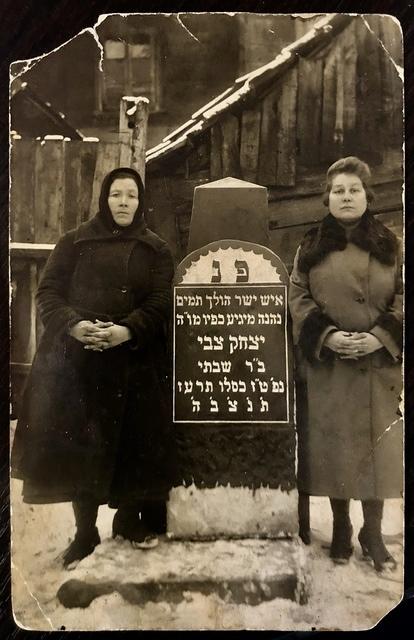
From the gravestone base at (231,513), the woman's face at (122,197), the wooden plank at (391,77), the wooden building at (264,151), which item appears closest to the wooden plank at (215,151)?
the wooden building at (264,151)

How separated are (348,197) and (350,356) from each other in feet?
1.37

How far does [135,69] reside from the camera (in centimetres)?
147

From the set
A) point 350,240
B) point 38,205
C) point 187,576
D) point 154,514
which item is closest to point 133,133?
point 38,205

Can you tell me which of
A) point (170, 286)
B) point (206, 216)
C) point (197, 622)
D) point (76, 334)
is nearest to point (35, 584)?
point (197, 622)

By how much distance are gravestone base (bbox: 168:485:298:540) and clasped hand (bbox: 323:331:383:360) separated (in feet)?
1.30

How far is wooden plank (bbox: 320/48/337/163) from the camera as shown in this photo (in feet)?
4.75

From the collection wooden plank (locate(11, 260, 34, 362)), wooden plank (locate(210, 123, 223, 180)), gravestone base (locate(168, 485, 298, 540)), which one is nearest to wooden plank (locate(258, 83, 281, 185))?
wooden plank (locate(210, 123, 223, 180))

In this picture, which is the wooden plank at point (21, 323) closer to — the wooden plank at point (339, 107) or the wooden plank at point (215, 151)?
the wooden plank at point (215, 151)

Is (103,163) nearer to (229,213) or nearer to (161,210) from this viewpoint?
(161,210)

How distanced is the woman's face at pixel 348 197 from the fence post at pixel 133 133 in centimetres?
51

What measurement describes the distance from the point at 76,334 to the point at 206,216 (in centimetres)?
46

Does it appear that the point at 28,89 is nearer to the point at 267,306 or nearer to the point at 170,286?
the point at 170,286

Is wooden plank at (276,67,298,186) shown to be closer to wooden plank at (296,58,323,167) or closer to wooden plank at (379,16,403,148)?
wooden plank at (296,58,323,167)

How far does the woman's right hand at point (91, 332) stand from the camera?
1.42m
